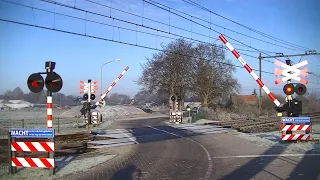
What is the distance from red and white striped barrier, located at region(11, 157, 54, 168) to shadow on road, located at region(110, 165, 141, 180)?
6.25 ft

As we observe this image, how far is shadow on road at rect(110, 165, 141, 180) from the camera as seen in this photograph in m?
9.30

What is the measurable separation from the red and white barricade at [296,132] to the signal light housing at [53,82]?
11.3 m

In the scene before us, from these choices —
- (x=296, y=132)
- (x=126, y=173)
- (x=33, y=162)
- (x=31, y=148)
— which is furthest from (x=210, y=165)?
(x=296, y=132)

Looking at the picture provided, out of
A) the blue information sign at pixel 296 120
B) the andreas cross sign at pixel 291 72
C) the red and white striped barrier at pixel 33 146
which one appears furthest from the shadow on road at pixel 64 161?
the andreas cross sign at pixel 291 72

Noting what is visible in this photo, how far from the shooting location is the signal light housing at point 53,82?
10148mm

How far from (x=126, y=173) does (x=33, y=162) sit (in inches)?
107

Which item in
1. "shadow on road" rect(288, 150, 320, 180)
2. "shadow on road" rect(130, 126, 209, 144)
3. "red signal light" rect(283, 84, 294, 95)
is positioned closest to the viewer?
"shadow on road" rect(288, 150, 320, 180)

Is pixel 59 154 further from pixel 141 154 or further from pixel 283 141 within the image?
pixel 283 141

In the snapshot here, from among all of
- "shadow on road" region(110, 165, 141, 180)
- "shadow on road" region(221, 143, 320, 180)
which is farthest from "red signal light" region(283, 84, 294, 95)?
"shadow on road" region(110, 165, 141, 180)

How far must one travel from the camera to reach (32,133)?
9.93 metres

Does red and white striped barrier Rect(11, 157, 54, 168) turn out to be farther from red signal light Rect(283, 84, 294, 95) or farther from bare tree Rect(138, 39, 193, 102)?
bare tree Rect(138, 39, 193, 102)

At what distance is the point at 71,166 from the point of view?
436 inches

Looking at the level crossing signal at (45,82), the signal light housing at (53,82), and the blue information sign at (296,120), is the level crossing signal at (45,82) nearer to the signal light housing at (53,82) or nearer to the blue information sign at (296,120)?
the signal light housing at (53,82)

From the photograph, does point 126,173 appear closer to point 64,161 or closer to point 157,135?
point 64,161
